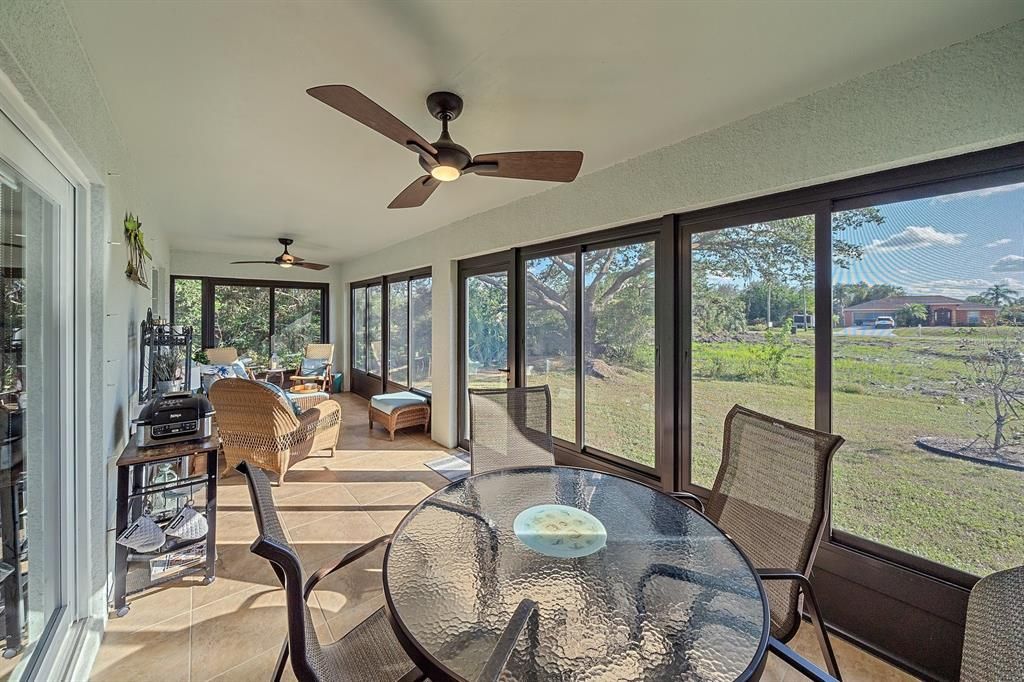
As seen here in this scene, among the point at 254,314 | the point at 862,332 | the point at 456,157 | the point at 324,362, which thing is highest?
the point at 456,157

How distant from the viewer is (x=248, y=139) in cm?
245

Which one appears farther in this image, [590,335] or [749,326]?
[590,335]

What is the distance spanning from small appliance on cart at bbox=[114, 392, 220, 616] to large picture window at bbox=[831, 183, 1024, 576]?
3301mm

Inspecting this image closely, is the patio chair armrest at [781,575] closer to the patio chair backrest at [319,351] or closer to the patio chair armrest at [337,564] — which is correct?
the patio chair armrest at [337,564]

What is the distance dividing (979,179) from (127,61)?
3.53 metres

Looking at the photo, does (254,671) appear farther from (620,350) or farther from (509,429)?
(620,350)

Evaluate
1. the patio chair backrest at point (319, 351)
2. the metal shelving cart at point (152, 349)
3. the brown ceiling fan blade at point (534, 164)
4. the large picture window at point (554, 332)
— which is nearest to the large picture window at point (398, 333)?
the patio chair backrest at point (319, 351)

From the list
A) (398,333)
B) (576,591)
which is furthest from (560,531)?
(398,333)

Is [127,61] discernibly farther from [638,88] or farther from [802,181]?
[802,181]

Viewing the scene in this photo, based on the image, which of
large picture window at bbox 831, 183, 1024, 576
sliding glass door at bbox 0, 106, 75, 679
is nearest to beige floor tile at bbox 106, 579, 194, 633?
sliding glass door at bbox 0, 106, 75, 679

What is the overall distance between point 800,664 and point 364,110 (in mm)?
2134

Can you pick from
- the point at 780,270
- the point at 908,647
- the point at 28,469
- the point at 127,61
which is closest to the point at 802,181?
the point at 780,270

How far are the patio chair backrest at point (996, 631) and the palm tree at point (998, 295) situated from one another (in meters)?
1.29

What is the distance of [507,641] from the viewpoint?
0.98m
